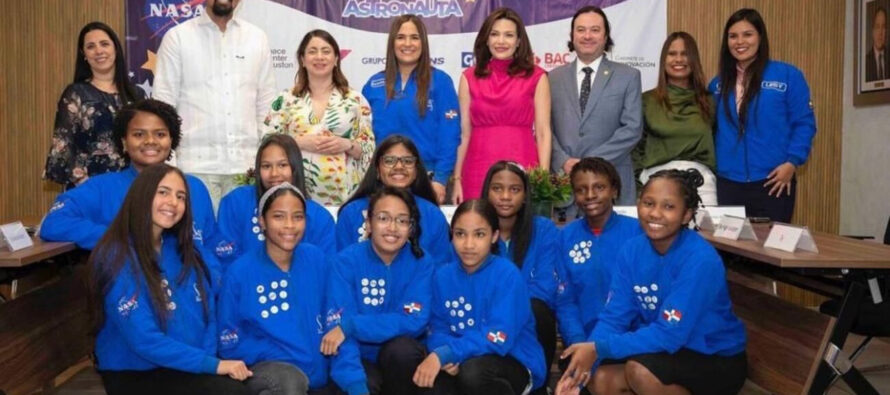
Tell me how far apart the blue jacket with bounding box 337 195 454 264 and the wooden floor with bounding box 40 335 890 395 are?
1.42 m

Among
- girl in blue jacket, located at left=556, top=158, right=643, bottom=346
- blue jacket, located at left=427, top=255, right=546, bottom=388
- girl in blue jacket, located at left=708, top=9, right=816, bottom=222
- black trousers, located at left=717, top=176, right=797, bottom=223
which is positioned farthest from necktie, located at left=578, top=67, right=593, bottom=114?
blue jacket, located at left=427, top=255, right=546, bottom=388

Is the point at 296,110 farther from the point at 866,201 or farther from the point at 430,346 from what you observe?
the point at 866,201

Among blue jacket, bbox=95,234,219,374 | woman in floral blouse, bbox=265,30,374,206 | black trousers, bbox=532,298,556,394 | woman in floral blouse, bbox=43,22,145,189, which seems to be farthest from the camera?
woman in floral blouse, bbox=265,30,374,206

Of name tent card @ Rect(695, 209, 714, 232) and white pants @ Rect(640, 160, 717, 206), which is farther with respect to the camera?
white pants @ Rect(640, 160, 717, 206)

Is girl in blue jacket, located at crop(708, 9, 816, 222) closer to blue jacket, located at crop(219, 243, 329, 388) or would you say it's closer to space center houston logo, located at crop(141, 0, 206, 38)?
blue jacket, located at crop(219, 243, 329, 388)

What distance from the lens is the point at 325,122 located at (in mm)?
4012

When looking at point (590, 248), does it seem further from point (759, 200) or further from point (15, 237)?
point (15, 237)

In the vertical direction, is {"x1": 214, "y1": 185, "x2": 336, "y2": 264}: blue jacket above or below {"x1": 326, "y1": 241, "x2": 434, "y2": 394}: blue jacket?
above

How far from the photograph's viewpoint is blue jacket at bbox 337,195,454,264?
132 inches

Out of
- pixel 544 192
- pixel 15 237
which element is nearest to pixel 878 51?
pixel 544 192

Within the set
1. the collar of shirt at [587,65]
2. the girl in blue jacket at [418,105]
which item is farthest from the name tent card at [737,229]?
the girl in blue jacket at [418,105]

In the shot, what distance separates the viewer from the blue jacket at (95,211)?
3123 millimetres

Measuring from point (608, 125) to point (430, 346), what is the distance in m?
1.85

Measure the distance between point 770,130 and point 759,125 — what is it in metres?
0.06
